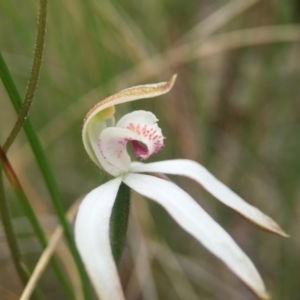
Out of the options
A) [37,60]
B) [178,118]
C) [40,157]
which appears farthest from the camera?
[178,118]

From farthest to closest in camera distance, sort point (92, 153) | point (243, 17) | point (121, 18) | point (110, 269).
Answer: point (243, 17), point (121, 18), point (92, 153), point (110, 269)

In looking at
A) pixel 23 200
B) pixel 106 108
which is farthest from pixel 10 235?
pixel 106 108

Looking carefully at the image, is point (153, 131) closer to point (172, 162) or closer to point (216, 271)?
point (172, 162)

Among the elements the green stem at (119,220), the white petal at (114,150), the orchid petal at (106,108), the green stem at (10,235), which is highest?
the orchid petal at (106,108)

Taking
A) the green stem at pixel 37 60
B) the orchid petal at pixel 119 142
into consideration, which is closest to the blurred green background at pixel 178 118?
the orchid petal at pixel 119 142

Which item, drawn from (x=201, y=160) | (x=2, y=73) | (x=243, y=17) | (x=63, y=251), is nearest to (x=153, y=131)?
(x=2, y=73)

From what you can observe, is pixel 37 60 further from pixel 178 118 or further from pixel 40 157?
pixel 178 118

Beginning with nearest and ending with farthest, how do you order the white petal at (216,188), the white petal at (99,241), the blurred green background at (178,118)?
the white petal at (99,241) < the white petal at (216,188) < the blurred green background at (178,118)

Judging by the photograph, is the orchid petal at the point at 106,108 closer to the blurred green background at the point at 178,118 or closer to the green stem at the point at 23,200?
the green stem at the point at 23,200
